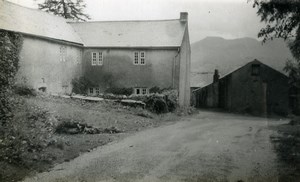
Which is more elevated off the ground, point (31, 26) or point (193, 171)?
point (31, 26)

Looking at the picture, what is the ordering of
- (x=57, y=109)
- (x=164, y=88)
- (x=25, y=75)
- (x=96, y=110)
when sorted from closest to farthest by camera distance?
1. (x=57, y=109)
2. (x=96, y=110)
3. (x=25, y=75)
4. (x=164, y=88)

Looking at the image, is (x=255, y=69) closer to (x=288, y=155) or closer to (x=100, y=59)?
(x=100, y=59)

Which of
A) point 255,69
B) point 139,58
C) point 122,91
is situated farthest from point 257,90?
point 122,91

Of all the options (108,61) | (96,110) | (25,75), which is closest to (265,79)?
(108,61)

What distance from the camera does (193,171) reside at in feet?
35.2

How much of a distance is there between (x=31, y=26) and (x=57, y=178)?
61.1 ft

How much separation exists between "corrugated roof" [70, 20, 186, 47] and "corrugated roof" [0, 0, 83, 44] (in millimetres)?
1424

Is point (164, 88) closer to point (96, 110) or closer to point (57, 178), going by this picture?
point (96, 110)

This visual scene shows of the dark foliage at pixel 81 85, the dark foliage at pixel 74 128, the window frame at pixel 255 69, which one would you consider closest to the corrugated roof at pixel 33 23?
the dark foliage at pixel 81 85

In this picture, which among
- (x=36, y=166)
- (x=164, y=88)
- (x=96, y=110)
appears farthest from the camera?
(x=164, y=88)

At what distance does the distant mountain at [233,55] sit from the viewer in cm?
2998

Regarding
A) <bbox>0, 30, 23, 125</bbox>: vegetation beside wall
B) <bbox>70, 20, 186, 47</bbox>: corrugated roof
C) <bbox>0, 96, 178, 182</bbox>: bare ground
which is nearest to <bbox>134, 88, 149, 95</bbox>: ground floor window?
<bbox>70, 20, 186, 47</bbox>: corrugated roof

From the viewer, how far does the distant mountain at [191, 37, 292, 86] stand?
2998 cm

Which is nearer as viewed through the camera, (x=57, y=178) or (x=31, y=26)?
(x=57, y=178)
